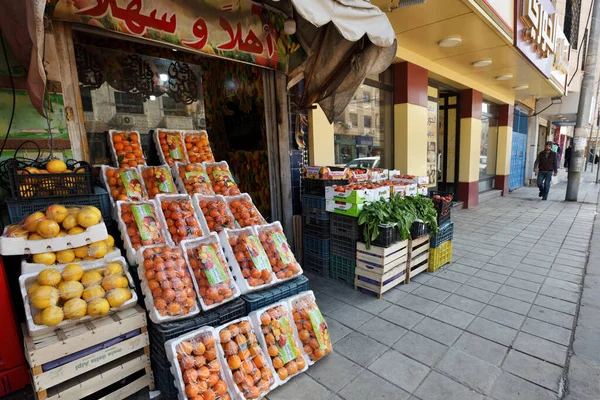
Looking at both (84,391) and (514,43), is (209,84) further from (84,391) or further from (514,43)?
(514,43)

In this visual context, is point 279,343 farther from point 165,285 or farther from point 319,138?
point 319,138

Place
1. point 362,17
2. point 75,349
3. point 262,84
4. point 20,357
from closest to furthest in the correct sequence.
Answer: point 75,349
point 20,357
point 362,17
point 262,84

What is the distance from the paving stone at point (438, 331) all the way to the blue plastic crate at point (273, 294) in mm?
1288

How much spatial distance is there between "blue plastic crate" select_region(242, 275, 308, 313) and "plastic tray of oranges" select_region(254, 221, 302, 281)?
0.08 metres

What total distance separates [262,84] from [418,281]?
11.6ft

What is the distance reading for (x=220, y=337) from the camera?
224 cm

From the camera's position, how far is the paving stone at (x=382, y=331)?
2930 millimetres

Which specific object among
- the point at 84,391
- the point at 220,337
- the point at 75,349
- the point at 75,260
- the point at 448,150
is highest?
the point at 448,150

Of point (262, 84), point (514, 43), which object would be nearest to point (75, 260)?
point (262, 84)

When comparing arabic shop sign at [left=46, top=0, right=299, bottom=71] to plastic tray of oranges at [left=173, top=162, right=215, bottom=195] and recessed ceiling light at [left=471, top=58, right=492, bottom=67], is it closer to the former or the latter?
plastic tray of oranges at [left=173, top=162, right=215, bottom=195]

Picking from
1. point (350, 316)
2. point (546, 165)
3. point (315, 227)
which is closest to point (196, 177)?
point (315, 227)

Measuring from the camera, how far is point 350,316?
3.36 m

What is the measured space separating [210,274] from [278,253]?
711 mm

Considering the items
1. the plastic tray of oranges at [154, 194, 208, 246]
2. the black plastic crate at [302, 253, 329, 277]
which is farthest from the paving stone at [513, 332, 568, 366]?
the plastic tray of oranges at [154, 194, 208, 246]
